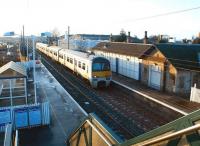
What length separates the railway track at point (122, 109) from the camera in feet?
50.3

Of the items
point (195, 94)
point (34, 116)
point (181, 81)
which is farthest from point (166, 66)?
point (34, 116)

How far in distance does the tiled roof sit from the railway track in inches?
206

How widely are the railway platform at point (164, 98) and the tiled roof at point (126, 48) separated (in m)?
3.68

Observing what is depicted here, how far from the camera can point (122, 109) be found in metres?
18.7

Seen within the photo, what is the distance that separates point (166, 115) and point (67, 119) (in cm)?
683

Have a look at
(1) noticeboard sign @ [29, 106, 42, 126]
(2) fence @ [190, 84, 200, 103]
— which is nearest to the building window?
(2) fence @ [190, 84, 200, 103]

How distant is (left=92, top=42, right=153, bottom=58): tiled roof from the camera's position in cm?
2848

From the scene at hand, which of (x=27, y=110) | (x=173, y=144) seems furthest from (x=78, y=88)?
(x=173, y=144)

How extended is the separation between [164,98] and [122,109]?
4.37m

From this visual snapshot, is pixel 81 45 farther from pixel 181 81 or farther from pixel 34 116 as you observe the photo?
pixel 34 116

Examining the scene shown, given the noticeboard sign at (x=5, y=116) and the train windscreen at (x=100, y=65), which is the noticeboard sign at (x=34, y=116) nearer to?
the noticeboard sign at (x=5, y=116)

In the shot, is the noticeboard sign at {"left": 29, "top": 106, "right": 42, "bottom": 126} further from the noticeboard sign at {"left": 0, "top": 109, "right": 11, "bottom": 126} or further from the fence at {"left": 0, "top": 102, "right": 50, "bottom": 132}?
the noticeboard sign at {"left": 0, "top": 109, "right": 11, "bottom": 126}

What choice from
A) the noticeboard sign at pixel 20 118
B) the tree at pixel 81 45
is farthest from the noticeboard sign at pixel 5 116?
the tree at pixel 81 45

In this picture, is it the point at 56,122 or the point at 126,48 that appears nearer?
the point at 56,122
